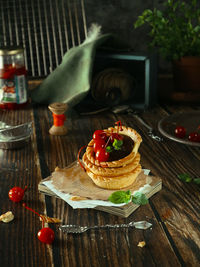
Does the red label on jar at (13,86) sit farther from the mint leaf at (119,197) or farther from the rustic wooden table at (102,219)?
the mint leaf at (119,197)

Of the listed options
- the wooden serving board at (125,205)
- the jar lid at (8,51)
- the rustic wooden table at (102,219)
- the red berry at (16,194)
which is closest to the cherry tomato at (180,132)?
the rustic wooden table at (102,219)

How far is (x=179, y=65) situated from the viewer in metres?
1.92

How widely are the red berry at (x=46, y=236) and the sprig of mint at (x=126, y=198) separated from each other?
166 mm

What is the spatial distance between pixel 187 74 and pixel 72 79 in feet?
1.69

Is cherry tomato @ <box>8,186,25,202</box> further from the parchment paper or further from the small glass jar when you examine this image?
the small glass jar

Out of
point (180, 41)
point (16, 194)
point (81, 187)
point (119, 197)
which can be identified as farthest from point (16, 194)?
point (180, 41)

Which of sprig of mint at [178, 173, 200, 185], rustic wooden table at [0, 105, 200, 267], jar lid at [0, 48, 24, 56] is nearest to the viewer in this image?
rustic wooden table at [0, 105, 200, 267]

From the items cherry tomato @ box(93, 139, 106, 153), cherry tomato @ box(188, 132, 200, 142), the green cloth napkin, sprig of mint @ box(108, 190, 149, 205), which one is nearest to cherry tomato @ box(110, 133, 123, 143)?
cherry tomato @ box(93, 139, 106, 153)

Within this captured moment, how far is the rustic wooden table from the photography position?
0.85 meters

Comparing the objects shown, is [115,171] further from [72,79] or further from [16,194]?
[72,79]

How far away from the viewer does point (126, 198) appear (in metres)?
0.98

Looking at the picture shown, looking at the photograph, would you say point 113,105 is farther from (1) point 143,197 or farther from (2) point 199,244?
(2) point 199,244

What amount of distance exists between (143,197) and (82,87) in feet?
2.93

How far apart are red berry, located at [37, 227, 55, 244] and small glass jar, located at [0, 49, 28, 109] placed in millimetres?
992
